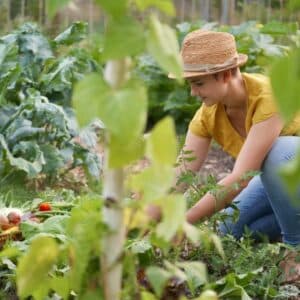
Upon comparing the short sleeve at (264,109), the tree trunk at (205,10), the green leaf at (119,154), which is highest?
the green leaf at (119,154)

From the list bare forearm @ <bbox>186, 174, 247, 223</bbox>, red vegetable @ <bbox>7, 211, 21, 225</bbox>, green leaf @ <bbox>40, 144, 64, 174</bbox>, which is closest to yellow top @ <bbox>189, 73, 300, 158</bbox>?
bare forearm @ <bbox>186, 174, 247, 223</bbox>

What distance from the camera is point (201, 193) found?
2.98 m

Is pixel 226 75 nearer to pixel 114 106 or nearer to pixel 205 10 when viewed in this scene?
pixel 114 106

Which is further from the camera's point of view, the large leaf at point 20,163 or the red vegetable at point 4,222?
the large leaf at point 20,163

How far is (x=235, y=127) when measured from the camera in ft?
11.1

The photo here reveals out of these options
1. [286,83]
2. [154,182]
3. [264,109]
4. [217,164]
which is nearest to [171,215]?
[154,182]

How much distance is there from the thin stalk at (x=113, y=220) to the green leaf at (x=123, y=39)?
0.35ft

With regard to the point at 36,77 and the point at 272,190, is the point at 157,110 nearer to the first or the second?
the point at 36,77

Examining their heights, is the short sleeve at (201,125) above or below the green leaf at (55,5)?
below

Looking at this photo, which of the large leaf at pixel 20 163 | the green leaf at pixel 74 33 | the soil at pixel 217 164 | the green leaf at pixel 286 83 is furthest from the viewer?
the soil at pixel 217 164

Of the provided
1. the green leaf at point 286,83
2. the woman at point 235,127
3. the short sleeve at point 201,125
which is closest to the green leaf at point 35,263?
the green leaf at point 286,83

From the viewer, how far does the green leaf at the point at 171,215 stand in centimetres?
152

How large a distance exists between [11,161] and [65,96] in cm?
72

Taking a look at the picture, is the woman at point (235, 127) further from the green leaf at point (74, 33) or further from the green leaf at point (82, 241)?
the green leaf at point (74, 33)
